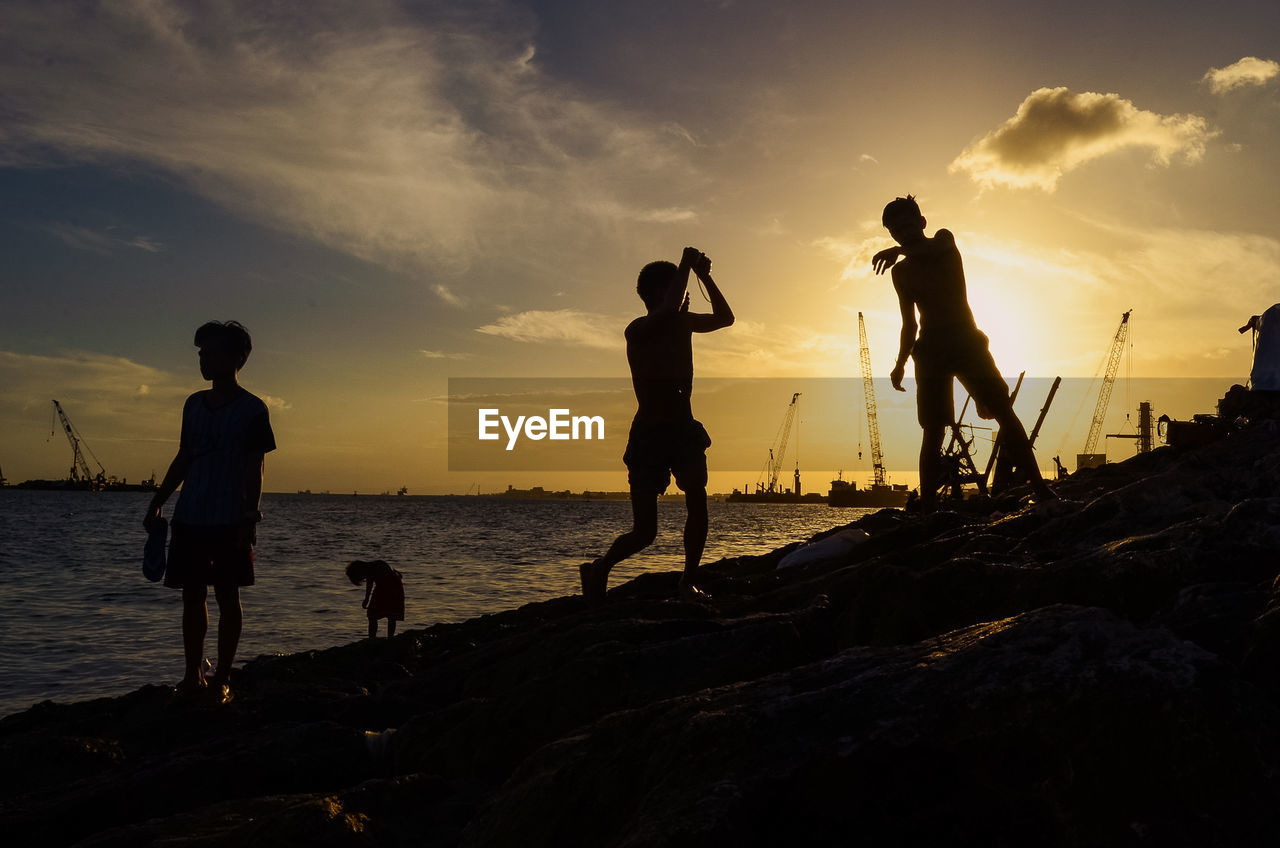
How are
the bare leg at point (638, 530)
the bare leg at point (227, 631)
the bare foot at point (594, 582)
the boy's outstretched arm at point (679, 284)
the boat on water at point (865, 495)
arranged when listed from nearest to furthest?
the bare leg at point (227, 631) < the boy's outstretched arm at point (679, 284) < the bare leg at point (638, 530) < the bare foot at point (594, 582) < the boat on water at point (865, 495)

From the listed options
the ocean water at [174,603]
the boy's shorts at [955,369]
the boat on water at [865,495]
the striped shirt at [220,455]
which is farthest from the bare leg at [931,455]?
the boat on water at [865,495]

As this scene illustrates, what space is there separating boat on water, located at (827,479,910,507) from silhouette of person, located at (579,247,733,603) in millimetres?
153706

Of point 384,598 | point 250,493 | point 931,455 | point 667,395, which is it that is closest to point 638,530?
point 667,395

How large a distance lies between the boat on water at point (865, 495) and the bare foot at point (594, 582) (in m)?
153

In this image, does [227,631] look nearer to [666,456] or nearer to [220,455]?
[220,455]

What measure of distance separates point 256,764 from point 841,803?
2.67 meters

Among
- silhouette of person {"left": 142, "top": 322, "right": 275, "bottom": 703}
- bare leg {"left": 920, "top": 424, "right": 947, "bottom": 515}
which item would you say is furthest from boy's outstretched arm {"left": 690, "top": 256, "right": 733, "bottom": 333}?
silhouette of person {"left": 142, "top": 322, "right": 275, "bottom": 703}

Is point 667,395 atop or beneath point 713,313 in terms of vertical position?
beneath

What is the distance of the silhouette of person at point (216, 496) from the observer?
16.0 feet

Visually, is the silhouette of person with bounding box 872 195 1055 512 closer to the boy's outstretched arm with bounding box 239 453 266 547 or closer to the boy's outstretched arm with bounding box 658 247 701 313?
the boy's outstretched arm with bounding box 658 247 701 313

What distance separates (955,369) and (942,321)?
0.34 metres

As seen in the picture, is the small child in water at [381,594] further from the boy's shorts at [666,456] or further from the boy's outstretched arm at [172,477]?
the boy's shorts at [666,456]

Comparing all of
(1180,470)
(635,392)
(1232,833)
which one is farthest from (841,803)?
(1180,470)

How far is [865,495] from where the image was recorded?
523 feet
